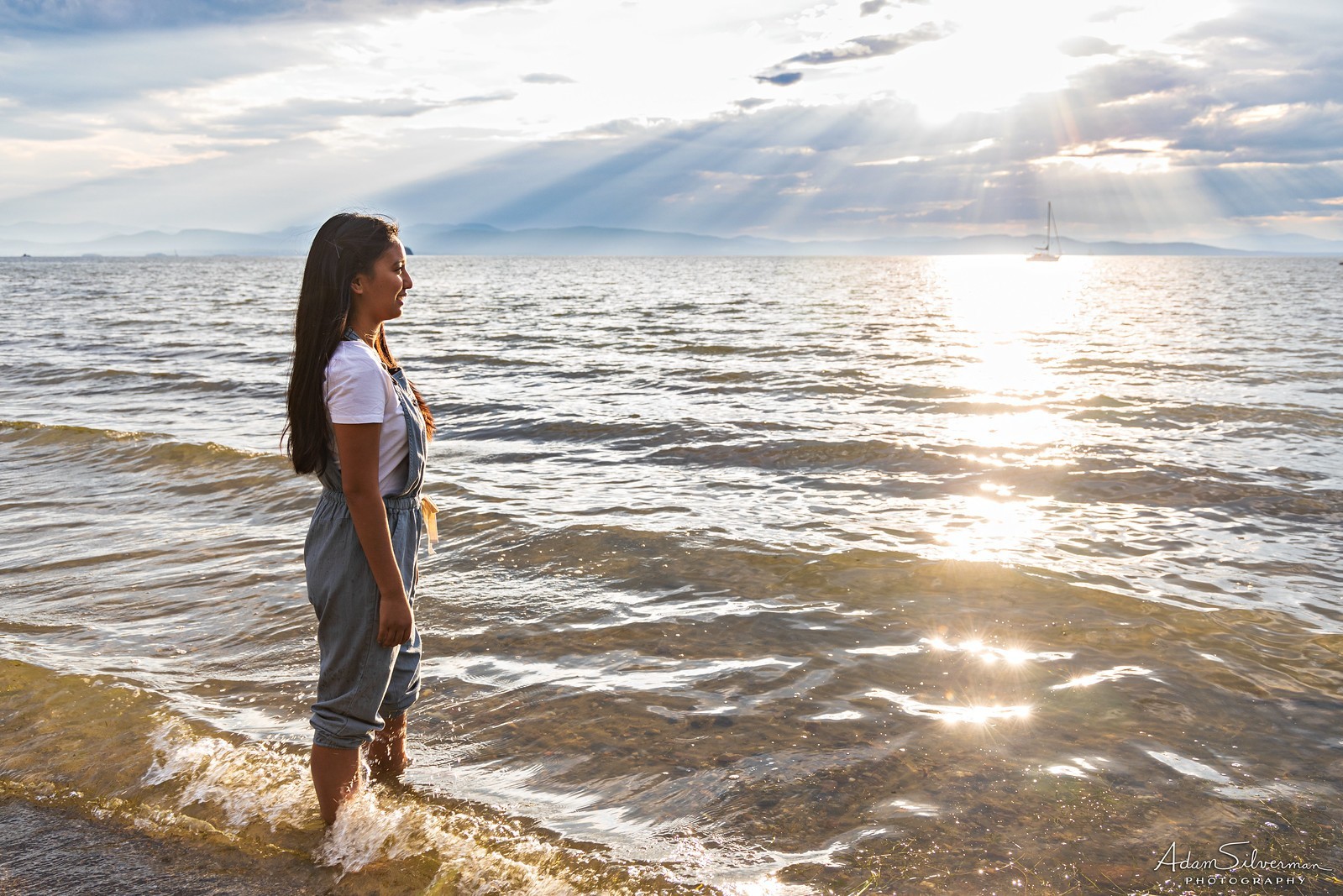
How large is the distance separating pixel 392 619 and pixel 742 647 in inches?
123

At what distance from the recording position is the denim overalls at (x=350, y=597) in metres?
3.42

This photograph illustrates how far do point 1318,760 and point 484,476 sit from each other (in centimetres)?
866

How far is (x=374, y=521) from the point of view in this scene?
330 cm

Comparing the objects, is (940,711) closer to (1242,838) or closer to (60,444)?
(1242,838)

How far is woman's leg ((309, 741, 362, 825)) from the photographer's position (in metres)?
3.71

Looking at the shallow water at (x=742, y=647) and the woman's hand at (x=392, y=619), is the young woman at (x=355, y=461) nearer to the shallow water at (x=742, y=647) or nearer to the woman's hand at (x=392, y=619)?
the woman's hand at (x=392, y=619)

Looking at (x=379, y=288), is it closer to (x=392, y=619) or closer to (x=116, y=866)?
(x=392, y=619)

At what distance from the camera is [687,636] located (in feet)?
20.5

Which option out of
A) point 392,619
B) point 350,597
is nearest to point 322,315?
point 350,597

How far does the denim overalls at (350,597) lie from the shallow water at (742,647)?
640mm

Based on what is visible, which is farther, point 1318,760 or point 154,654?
point 154,654

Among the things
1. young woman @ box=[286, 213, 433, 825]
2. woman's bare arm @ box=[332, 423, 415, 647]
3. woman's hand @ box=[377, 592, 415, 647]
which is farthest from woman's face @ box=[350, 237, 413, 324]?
woman's hand @ box=[377, 592, 415, 647]

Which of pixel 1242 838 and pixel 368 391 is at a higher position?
pixel 368 391

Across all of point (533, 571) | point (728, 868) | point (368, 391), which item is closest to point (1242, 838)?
point (728, 868)
